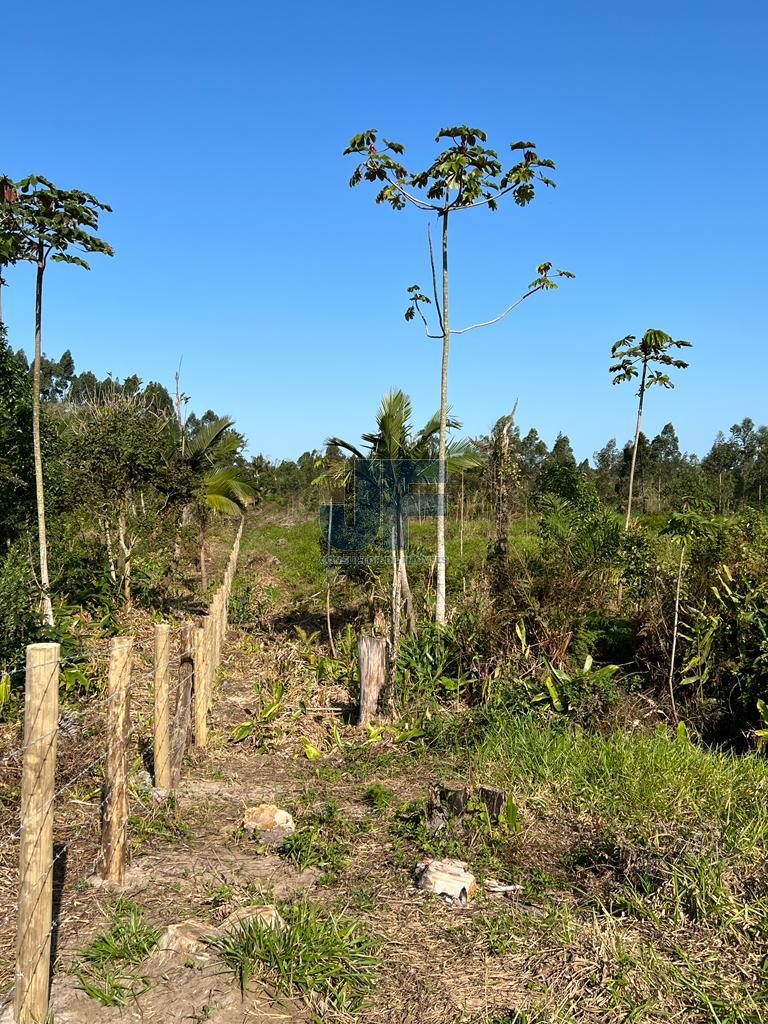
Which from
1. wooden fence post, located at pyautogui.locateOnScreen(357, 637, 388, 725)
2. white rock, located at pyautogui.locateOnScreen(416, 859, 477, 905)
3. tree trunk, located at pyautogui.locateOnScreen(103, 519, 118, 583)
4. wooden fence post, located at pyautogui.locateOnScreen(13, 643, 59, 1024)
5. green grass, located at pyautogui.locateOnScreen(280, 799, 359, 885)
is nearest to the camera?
wooden fence post, located at pyautogui.locateOnScreen(13, 643, 59, 1024)

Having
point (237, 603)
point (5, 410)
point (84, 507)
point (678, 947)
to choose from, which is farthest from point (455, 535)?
point (678, 947)

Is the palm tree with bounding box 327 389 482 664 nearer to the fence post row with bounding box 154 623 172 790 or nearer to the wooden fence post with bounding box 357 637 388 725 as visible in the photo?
the wooden fence post with bounding box 357 637 388 725

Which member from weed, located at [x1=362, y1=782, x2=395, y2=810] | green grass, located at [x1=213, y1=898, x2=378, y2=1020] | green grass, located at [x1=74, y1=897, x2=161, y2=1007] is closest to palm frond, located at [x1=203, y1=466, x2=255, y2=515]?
weed, located at [x1=362, y1=782, x2=395, y2=810]

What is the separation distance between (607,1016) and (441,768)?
2626 millimetres

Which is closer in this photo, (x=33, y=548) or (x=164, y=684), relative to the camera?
(x=164, y=684)

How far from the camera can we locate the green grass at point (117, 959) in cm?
274

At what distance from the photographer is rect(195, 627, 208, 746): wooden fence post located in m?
5.64

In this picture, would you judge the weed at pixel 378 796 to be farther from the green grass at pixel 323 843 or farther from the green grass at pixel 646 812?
the green grass at pixel 646 812

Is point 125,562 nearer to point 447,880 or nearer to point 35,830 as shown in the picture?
point 447,880

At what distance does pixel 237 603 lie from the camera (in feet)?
34.2

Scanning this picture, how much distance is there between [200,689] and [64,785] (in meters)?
1.57

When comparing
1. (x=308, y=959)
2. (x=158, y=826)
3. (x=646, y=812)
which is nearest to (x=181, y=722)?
(x=158, y=826)

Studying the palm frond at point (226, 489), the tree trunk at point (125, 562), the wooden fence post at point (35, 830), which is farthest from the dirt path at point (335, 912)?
the palm frond at point (226, 489)

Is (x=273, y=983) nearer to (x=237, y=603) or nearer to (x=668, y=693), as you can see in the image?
(x=668, y=693)
